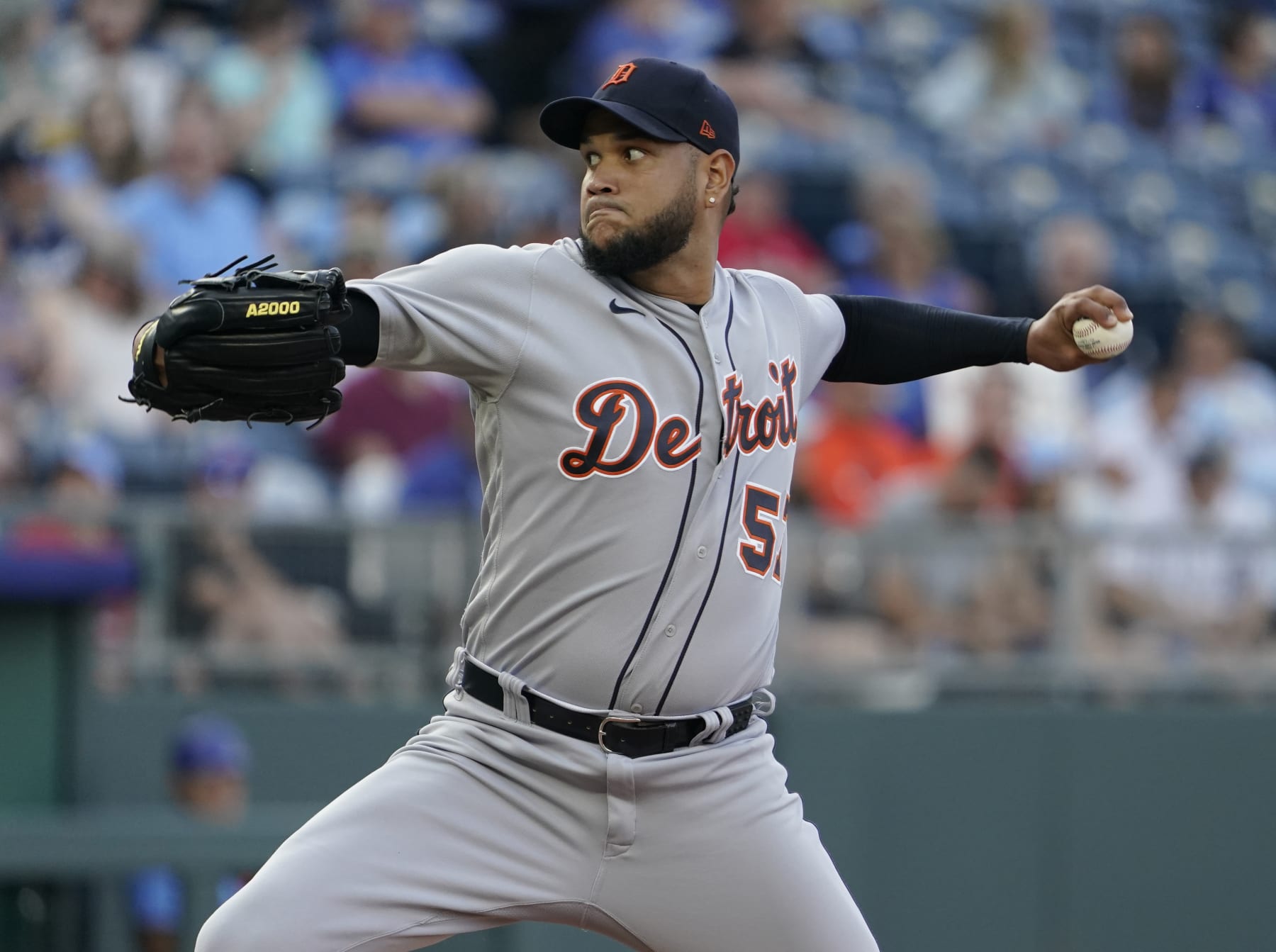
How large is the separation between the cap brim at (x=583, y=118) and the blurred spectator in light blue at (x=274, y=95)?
209 inches

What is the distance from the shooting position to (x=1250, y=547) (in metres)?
6.72

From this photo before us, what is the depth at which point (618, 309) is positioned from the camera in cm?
322

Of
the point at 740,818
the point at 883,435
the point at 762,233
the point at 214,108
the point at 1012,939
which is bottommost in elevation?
the point at 1012,939

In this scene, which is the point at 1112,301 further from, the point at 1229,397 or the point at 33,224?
the point at 1229,397

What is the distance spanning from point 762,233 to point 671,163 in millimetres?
5439

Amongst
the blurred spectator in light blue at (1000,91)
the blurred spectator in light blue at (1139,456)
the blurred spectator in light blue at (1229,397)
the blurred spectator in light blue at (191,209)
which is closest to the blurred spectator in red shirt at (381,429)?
the blurred spectator in light blue at (191,209)

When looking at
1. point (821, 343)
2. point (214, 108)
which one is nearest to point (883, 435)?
point (214, 108)

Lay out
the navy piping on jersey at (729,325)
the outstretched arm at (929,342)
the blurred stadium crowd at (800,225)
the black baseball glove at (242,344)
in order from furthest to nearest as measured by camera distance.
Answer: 1. the blurred stadium crowd at (800,225)
2. the outstretched arm at (929,342)
3. the navy piping on jersey at (729,325)
4. the black baseball glove at (242,344)

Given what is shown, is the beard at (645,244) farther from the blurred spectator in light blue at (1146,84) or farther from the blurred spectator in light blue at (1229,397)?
the blurred spectator in light blue at (1146,84)

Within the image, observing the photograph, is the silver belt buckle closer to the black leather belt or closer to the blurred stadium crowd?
the black leather belt

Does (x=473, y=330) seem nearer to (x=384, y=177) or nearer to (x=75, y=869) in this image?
(x=75, y=869)

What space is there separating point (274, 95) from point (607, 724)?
241 inches

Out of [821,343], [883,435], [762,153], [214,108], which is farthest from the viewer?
[762,153]

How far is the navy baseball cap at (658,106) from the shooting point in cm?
320
